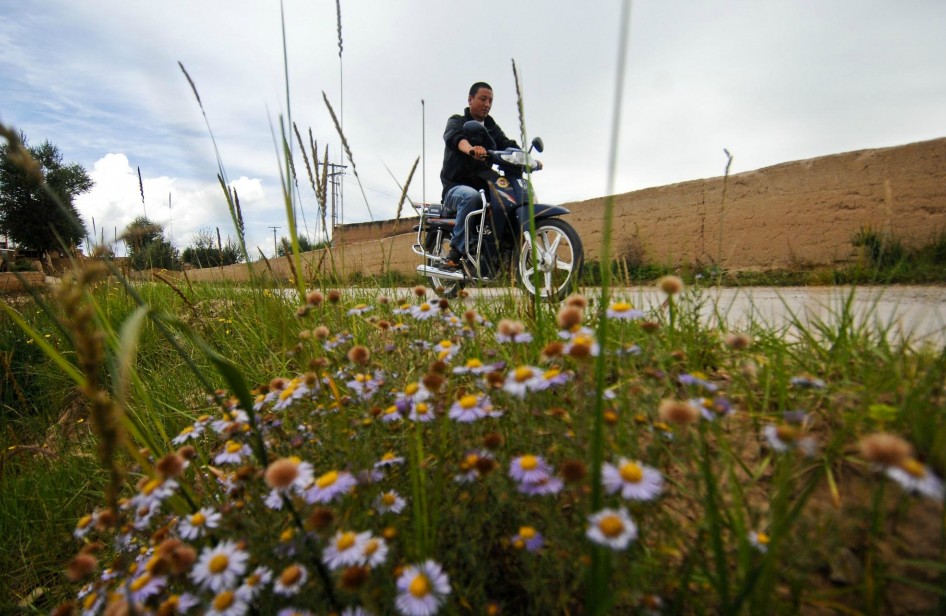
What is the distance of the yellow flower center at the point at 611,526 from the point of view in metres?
0.51

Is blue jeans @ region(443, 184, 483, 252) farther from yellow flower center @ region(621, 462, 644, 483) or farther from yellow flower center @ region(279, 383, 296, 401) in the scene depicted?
yellow flower center @ region(621, 462, 644, 483)

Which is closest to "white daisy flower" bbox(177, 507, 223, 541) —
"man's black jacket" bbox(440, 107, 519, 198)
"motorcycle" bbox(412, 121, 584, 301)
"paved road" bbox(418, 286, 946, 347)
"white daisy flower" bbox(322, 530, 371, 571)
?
"white daisy flower" bbox(322, 530, 371, 571)

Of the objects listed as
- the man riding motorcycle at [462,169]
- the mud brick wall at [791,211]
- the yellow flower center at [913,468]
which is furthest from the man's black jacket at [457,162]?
the yellow flower center at [913,468]

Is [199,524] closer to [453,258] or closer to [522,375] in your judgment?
[522,375]

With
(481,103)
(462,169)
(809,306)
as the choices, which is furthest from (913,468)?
(481,103)

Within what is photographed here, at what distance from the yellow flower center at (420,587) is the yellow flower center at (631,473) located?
0.28 meters

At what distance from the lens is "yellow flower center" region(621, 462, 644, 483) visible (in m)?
0.57

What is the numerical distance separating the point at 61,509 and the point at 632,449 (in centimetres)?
202

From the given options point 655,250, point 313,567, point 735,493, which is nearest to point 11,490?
point 313,567

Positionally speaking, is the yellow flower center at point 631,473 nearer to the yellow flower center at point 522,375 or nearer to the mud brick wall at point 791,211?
the yellow flower center at point 522,375

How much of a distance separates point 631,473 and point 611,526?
9 cm

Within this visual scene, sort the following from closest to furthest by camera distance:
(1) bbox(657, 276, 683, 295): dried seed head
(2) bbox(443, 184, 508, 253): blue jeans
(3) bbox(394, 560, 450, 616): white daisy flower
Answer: (3) bbox(394, 560, 450, 616): white daisy flower, (1) bbox(657, 276, 683, 295): dried seed head, (2) bbox(443, 184, 508, 253): blue jeans

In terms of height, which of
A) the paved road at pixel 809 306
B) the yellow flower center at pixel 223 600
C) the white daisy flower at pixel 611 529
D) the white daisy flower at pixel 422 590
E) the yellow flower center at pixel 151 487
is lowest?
the yellow flower center at pixel 223 600

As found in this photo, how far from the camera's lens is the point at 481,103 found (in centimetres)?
439
